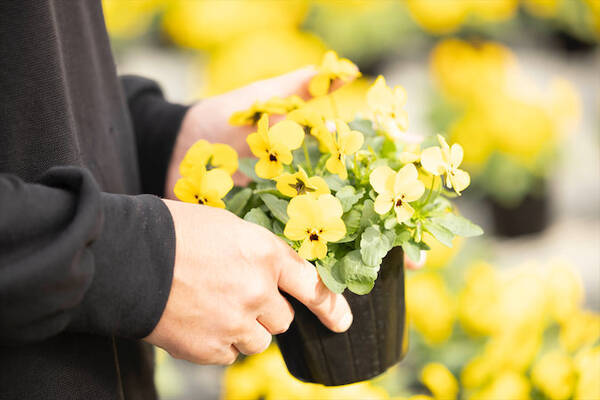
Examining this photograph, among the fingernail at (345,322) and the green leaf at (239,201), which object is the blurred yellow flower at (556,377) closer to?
the fingernail at (345,322)

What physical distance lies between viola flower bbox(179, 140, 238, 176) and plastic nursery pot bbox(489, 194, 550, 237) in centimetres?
152

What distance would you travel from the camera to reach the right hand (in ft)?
1.70

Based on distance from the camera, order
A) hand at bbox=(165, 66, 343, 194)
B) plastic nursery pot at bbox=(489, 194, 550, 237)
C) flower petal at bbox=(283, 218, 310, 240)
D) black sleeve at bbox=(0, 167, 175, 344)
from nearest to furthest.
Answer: black sleeve at bbox=(0, 167, 175, 344), flower petal at bbox=(283, 218, 310, 240), hand at bbox=(165, 66, 343, 194), plastic nursery pot at bbox=(489, 194, 550, 237)

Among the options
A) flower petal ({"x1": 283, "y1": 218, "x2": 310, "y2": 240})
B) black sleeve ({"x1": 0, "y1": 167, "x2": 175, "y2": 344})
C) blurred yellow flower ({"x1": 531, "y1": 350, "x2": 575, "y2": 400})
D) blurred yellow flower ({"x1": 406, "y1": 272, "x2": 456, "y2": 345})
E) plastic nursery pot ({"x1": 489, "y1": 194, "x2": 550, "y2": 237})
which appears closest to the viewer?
black sleeve ({"x1": 0, "y1": 167, "x2": 175, "y2": 344})

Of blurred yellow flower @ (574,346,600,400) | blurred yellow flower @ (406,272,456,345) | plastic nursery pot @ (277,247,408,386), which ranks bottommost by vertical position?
blurred yellow flower @ (406,272,456,345)

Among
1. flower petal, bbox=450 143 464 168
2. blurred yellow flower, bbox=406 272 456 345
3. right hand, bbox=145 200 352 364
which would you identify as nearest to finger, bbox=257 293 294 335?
right hand, bbox=145 200 352 364

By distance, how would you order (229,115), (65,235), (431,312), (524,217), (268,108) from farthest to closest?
(524,217)
(431,312)
(229,115)
(268,108)
(65,235)

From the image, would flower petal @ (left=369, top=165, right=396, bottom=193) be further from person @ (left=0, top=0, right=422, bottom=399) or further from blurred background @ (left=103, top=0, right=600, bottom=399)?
blurred background @ (left=103, top=0, right=600, bottom=399)

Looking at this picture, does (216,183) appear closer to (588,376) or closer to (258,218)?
(258,218)

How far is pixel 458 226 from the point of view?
24.6 inches

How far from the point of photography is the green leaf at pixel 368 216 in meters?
0.60

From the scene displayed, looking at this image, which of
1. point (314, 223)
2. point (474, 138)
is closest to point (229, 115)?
point (314, 223)

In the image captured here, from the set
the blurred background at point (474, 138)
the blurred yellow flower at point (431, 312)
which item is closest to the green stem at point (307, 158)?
the blurred background at point (474, 138)

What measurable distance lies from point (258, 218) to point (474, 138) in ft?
5.02
